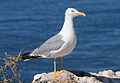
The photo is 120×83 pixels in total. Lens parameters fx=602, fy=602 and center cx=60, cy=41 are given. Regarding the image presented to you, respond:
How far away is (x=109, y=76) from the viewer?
42.9 feet

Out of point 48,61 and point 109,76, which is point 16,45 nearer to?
point 48,61

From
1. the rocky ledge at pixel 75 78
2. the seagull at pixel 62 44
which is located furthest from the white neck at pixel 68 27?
the rocky ledge at pixel 75 78

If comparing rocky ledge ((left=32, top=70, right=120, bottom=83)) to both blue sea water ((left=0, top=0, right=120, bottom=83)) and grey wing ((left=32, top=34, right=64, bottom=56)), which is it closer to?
grey wing ((left=32, top=34, right=64, bottom=56))

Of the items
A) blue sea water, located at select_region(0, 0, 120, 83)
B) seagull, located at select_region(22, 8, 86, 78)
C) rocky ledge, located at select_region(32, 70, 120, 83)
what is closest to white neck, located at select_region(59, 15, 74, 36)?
seagull, located at select_region(22, 8, 86, 78)

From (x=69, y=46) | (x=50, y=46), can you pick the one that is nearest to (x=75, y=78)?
(x=69, y=46)

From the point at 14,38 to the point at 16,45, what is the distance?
10.8 ft

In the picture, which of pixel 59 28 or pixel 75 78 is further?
pixel 59 28

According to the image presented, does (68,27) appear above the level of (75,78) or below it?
above

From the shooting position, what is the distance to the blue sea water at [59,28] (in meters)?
43.9

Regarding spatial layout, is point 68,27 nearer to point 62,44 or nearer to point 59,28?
point 62,44

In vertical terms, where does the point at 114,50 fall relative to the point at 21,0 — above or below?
below

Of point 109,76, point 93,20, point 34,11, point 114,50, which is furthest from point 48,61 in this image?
point 109,76

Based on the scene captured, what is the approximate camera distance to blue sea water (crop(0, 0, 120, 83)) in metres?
43.9

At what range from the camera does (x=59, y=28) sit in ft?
178
